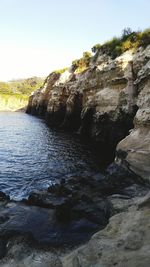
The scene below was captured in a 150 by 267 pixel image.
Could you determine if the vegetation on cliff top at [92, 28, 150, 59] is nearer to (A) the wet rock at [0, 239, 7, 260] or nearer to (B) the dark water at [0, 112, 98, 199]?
(B) the dark water at [0, 112, 98, 199]

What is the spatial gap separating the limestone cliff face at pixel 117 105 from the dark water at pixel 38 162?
14.9ft

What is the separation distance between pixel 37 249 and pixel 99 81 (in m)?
37.6

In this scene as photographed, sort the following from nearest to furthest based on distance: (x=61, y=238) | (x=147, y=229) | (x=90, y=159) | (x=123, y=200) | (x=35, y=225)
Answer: (x=147, y=229), (x=61, y=238), (x=35, y=225), (x=123, y=200), (x=90, y=159)

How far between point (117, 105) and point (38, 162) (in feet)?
52.7

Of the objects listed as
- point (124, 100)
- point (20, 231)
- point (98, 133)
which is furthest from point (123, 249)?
point (98, 133)

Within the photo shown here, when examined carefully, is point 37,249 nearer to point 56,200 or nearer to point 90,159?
point 56,200

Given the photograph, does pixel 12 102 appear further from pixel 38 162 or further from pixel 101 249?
pixel 101 249

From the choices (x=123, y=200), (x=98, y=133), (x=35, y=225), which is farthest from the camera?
(x=98, y=133)

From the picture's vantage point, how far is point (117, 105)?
38062 mm

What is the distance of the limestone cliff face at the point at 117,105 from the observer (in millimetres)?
22219

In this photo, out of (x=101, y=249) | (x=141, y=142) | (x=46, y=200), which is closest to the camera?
(x=101, y=249)

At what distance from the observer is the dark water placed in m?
21.1

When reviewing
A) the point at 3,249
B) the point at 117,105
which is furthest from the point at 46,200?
the point at 117,105

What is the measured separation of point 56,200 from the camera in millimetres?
16000
